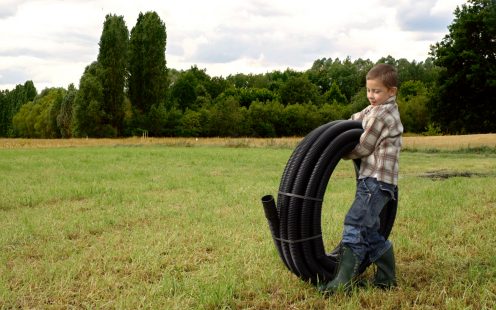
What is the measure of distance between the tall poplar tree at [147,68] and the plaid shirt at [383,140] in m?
54.5

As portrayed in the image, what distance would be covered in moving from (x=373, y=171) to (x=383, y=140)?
0.28 meters

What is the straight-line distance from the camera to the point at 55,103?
84875 mm

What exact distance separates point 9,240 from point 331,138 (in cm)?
455

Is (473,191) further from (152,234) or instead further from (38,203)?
(38,203)

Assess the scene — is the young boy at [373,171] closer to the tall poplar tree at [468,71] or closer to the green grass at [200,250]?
the green grass at [200,250]

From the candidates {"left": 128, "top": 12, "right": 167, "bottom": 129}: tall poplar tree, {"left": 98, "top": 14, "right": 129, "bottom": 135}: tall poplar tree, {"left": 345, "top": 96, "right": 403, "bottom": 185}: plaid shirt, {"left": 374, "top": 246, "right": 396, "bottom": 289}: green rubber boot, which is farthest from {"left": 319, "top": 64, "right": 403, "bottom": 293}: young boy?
{"left": 128, "top": 12, "right": 167, "bottom": 129}: tall poplar tree

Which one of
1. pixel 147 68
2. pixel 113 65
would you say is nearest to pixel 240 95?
pixel 147 68

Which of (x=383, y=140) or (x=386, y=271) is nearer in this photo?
(x=383, y=140)

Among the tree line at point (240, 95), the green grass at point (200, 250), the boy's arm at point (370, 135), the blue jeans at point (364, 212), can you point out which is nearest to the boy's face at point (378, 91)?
the boy's arm at point (370, 135)

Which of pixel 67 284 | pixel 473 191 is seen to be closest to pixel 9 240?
pixel 67 284

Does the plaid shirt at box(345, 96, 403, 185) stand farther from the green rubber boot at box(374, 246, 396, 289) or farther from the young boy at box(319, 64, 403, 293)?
the green rubber boot at box(374, 246, 396, 289)

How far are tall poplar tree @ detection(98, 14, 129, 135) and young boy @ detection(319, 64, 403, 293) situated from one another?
53686 mm

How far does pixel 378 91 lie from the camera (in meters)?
4.29

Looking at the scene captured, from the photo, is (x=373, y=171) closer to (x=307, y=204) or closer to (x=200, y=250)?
(x=307, y=204)
